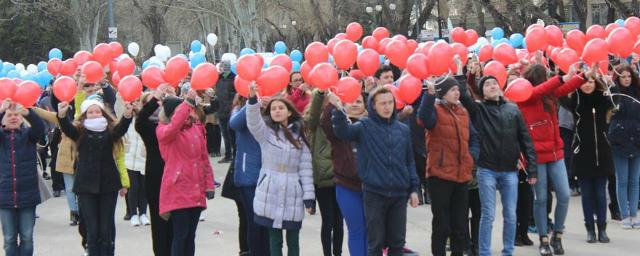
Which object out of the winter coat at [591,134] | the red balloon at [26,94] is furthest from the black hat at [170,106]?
the winter coat at [591,134]

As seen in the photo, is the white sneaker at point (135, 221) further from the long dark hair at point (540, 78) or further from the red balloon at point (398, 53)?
the long dark hair at point (540, 78)

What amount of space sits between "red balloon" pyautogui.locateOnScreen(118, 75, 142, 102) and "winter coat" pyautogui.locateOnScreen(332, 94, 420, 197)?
66.3 inches

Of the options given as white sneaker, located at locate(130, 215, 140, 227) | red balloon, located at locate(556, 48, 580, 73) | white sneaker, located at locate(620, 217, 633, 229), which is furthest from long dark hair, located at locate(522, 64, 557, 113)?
white sneaker, located at locate(130, 215, 140, 227)

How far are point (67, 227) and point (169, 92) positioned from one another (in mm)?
4056

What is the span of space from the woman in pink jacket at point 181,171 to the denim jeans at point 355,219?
1117mm

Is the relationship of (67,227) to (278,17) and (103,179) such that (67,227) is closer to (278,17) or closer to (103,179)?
(103,179)

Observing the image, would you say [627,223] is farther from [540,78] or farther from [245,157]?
[245,157]

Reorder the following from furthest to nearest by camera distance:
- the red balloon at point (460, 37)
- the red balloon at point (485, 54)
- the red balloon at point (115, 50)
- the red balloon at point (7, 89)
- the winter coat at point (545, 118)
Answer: the red balloon at point (460, 37) < the red balloon at point (485, 54) < the red balloon at point (115, 50) < the winter coat at point (545, 118) < the red balloon at point (7, 89)

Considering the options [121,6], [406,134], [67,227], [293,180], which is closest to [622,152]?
[406,134]

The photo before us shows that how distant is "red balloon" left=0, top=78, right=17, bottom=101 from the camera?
699 centimetres

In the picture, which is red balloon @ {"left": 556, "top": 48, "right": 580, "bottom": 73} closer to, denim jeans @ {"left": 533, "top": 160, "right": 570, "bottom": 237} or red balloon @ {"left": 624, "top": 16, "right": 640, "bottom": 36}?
denim jeans @ {"left": 533, "top": 160, "right": 570, "bottom": 237}

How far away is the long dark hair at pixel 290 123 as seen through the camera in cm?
676

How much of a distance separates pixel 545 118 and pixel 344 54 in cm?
189

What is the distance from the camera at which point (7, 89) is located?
276 inches
